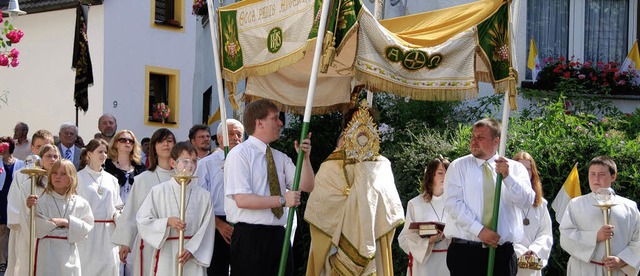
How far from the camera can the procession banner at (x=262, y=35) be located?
1022cm

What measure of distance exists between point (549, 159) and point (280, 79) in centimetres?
330

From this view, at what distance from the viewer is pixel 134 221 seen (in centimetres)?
1145

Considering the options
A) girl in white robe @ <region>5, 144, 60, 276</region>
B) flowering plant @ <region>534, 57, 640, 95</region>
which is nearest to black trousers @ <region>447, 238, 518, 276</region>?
girl in white robe @ <region>5, 144, 60, 276</region>

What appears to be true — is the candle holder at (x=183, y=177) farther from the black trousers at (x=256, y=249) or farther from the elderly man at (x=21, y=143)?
the elderly man at (x=21, y=143)

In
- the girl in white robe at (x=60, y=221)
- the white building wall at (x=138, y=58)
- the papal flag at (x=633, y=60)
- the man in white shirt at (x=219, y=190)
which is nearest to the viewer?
the man in white shirt at (x=219, y=190)

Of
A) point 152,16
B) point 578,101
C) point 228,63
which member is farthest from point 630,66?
point 152,16

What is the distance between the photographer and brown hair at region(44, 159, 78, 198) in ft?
39.1

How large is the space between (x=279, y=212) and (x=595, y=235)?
10.7 ft

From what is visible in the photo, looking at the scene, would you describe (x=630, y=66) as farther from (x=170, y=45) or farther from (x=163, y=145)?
(x=170, y=45)

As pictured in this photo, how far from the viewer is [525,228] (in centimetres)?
1123

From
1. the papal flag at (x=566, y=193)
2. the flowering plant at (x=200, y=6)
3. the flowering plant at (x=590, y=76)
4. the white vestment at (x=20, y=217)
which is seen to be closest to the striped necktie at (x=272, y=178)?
the white vestment at (x=20, y=217)

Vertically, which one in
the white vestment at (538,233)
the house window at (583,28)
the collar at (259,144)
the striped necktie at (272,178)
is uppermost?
the house window at (583,28)

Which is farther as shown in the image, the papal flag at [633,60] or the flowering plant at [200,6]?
the flowering plant at [200,6]

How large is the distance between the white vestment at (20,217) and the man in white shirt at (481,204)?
4160mm
